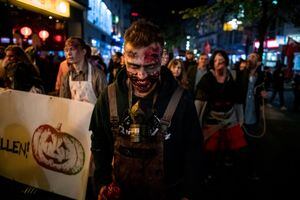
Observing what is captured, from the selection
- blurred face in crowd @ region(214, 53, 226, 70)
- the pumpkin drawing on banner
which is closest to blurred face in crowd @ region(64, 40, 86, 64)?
the pumpkin drawing on banner

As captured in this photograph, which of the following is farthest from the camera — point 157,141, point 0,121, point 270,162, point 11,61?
point 270,162

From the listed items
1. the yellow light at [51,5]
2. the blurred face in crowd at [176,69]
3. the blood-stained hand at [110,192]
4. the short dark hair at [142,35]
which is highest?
the yellow light at [51,5]

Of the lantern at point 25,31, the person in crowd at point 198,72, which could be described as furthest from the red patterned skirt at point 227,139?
the lantern at point 25,31

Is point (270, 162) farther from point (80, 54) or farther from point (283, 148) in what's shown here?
point (80, 54)

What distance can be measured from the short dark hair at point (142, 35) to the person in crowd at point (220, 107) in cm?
323

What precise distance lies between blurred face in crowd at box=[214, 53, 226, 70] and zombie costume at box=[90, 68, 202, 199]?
3.14 metres

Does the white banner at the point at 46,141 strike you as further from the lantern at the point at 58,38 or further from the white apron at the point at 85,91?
the lantern at the point at 58,38

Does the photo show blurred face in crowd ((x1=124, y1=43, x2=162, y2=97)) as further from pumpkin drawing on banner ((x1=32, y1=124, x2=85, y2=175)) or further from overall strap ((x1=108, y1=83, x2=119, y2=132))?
pumpkin drawing on banner ((x1=32, y1=124, x2=85, y2=175))

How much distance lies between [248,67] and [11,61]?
4862 millimetres

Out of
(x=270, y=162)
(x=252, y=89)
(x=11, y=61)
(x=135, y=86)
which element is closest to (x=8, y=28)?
(x=11, y=61)

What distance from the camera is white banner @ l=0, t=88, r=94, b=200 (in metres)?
4.06

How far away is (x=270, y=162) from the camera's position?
680cm

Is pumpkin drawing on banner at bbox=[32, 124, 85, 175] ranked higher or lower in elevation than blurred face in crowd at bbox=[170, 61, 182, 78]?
lower

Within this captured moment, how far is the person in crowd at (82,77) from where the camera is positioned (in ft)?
15.9
